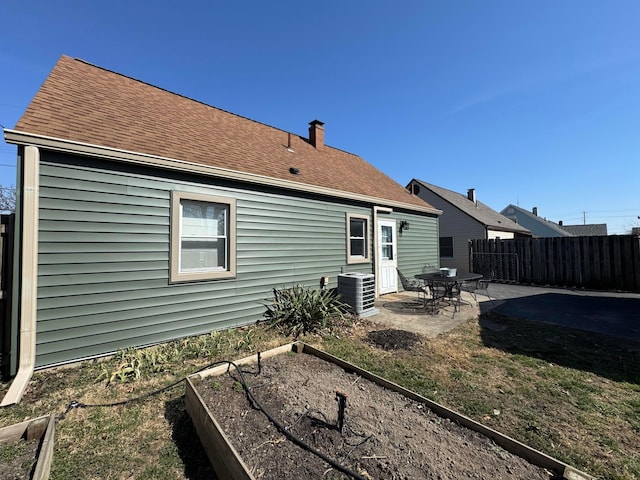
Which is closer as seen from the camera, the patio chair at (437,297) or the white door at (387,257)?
the patio chair at (437,297)

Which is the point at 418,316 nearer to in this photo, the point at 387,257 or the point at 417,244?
the point at 387,257

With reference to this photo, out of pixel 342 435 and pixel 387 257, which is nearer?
pixel 342 435

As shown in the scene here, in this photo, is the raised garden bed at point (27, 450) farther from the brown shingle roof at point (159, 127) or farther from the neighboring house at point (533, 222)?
the neighboring house at point (533, 222)

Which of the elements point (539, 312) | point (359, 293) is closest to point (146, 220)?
point (359, 293)

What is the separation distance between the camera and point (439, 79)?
8984 millimetres

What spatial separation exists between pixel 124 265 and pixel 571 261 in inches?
608

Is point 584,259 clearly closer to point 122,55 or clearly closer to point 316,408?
point 316,408

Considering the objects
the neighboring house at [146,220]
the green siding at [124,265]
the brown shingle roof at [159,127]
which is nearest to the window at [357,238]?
the neighboring house at [146,220]

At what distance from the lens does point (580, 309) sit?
714cm

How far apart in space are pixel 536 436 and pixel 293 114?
11857 mm

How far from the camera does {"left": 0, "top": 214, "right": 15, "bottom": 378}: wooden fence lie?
3.46 metres

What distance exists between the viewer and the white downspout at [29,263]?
3375mm

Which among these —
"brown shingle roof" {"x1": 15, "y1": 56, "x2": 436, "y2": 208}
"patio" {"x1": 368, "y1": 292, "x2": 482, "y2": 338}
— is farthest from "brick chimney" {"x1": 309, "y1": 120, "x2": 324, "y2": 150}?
"patio" {"x1": 368, "y1": 292, "x2": 482, "y2": 338}

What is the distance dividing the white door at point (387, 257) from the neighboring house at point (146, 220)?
1304 millimetres
